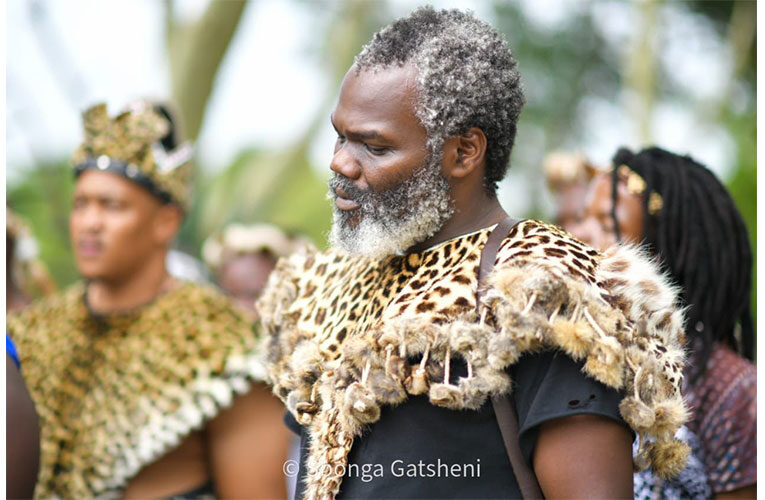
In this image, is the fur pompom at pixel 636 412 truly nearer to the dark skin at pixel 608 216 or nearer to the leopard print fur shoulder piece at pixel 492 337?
the leopard print fur shoulder piece at pixel 492 337

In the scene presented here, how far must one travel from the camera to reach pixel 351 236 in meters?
2.62

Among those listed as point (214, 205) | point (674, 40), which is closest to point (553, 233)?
point (214, 205)

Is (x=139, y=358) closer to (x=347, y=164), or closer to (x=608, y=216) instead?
(x=608, y=216)

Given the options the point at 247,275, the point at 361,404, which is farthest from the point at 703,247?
the point at 247,275

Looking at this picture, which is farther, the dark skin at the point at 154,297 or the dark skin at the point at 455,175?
the dark skin at the point at 154,297

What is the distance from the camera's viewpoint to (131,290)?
4.66 metres

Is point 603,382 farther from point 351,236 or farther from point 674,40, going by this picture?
point 674,40

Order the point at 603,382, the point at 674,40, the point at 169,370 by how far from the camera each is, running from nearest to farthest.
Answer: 1. the point at 603,382
2. the point at 169,370
3. the point at 674,40

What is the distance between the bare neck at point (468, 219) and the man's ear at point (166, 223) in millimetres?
2392

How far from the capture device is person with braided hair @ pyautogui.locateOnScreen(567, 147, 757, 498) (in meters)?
3.16

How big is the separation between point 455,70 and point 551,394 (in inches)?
33.1

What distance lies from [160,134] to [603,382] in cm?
313

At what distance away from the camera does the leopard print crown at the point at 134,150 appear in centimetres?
463

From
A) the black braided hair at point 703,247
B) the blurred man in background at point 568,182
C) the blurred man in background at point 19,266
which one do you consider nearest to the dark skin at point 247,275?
the blurred man in background at point 19,266
